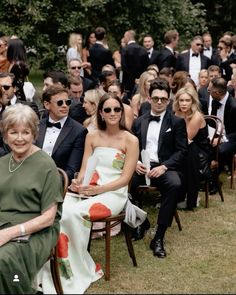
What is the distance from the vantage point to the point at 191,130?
679cm

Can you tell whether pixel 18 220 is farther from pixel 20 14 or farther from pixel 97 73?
pixel 20 14

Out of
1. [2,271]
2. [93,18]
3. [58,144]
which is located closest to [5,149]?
[58,144]

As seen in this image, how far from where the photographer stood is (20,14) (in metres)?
14.7

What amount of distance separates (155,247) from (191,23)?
516 inches

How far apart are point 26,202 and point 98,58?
283 inches

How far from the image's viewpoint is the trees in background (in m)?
14.5

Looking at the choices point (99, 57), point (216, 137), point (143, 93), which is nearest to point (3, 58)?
point (143, 93)

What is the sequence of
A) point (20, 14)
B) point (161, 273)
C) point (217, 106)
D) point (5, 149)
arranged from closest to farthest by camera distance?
point (161, 273)
point (5, 149)
point (217, 106)
point (20, 14)

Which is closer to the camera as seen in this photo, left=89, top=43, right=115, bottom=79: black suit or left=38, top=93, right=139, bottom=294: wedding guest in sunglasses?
left=38, top=93, right=139, bottom=294: wedding guest in sunglasses

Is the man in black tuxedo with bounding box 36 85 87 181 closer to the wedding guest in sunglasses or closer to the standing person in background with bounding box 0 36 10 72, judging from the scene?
the wedding guest in sunglasses

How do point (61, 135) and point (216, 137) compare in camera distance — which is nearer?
point (61, 135)

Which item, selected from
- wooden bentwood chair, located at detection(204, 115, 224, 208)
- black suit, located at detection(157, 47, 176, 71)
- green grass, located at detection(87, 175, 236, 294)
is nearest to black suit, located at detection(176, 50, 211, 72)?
black suit, located at detection(157, 47, 176, 71)

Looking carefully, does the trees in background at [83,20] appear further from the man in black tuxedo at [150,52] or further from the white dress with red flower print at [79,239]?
the white dress with red flower print at [79,239]

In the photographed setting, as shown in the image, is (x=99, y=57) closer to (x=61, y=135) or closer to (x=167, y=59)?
(x=167, y=59)
